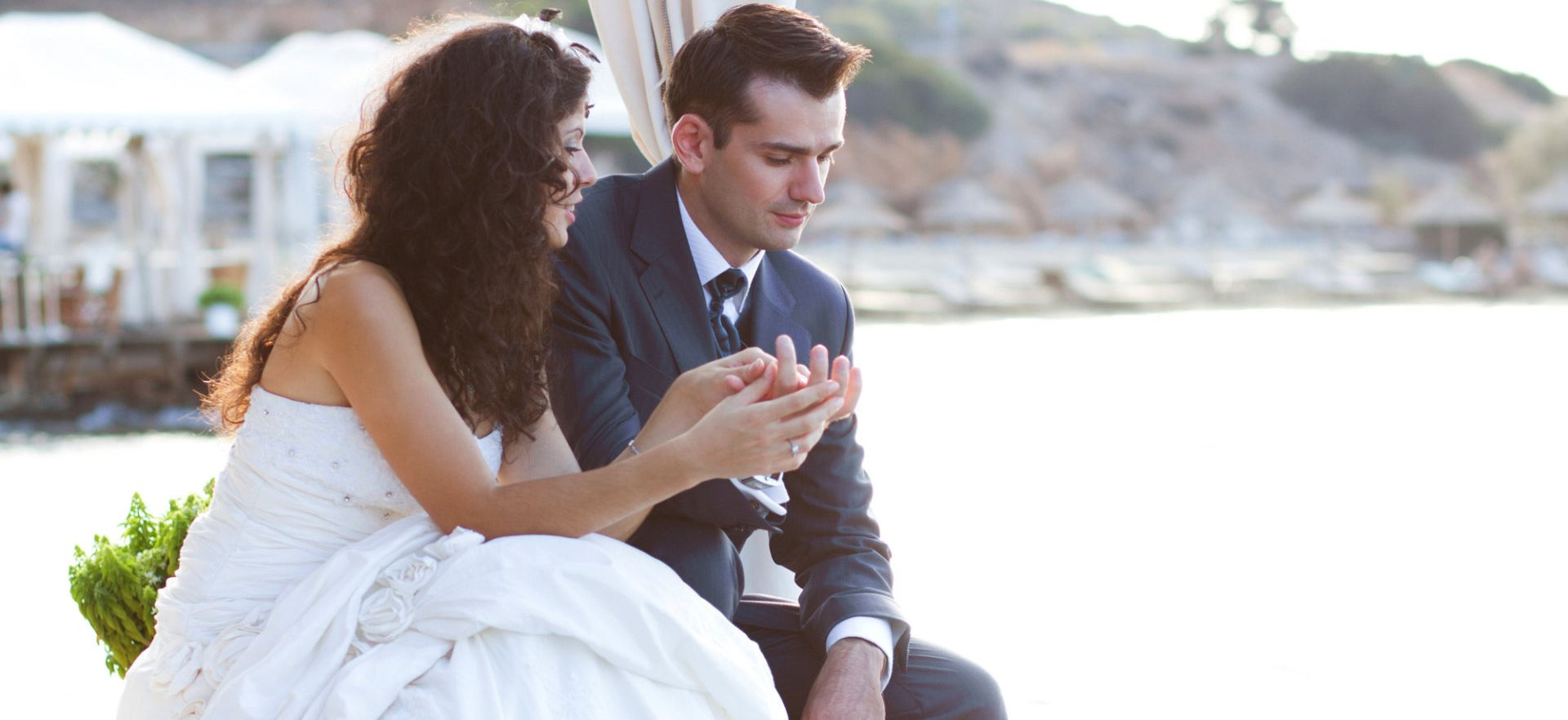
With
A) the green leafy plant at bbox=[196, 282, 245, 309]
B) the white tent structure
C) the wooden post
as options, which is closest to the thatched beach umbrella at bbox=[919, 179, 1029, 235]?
the white tent structure

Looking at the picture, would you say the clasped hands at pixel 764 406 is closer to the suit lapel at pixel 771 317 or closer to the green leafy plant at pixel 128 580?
the suit lapel at pixel 771 317

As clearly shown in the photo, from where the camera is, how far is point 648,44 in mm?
3184

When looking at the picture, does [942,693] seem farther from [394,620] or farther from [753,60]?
[753,60]

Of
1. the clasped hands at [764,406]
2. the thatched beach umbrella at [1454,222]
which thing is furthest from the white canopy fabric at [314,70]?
the thatched beach umbrella at [1454,222]

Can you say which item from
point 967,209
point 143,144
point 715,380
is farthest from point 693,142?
point 967,209

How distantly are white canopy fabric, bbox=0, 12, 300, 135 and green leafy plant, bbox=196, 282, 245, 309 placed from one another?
1901 mm

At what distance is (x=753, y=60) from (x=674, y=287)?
1.26ft

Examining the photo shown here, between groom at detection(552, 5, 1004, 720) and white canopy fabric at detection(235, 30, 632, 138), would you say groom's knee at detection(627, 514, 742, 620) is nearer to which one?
groom at detection(552, 5, 1004, 720)

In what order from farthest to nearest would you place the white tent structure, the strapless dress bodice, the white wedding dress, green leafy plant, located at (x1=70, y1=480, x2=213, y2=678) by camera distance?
the white tent structure → green leafy plant, located at (x1=70, y1=480, x2=213, y2=678) → the strapless dress bodice → the white wedding dress

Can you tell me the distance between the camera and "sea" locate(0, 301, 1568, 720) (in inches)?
189

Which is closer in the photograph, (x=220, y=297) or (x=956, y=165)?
(x=220, y=297)

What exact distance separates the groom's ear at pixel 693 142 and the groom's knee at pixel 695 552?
0.58m

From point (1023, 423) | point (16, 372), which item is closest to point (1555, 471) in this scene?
point (1023, 423)

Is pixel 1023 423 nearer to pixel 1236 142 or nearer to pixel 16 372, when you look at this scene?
pixel 16 372
